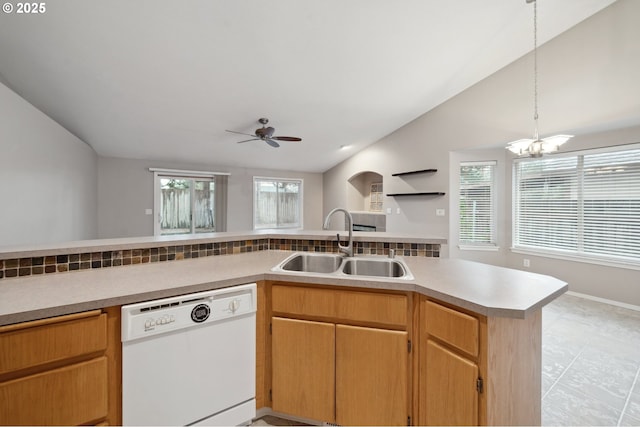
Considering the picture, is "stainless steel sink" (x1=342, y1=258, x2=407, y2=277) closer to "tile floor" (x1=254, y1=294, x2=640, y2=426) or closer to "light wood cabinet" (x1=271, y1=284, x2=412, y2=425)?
"light wood cabinet" (x1=271, y1=284, x2=412, y2=425)

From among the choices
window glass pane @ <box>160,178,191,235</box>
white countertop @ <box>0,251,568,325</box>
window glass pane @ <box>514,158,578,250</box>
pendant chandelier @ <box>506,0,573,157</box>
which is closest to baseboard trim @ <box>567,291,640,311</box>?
window glass pane @ <box>514,158,578,250</box>

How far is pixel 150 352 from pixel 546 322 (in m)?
3.82

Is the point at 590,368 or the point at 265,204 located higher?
the point at 265,204

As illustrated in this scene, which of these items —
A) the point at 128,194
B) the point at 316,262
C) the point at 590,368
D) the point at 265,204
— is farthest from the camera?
the point at 265,204

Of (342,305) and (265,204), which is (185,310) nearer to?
(342,305)

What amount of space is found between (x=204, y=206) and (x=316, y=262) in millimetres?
5196

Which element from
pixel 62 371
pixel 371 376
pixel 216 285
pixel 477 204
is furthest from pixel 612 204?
pixel 62 371

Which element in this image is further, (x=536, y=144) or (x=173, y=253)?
(x=536, y=144)

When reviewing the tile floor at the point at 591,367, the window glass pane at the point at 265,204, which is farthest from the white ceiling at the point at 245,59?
the tile floor at the point at 591,367

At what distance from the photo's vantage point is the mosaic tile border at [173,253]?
1.34m

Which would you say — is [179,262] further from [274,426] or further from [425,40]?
[425,40]

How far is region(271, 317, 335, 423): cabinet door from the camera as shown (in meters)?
1.39

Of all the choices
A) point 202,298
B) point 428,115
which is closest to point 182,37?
point 202,298

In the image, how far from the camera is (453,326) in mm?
1121
